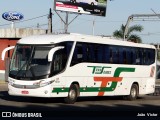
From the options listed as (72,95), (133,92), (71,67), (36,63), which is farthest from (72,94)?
(133,92)

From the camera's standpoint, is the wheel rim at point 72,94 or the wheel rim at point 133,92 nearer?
the wheel rim at point 72,94

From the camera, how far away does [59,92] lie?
22.4m

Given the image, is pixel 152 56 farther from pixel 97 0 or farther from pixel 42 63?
pixel 97 0

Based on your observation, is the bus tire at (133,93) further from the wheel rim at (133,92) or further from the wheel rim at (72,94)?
the wheel rim at (72,94)

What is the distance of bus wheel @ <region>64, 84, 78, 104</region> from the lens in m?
23.0

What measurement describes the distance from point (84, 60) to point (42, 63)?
2.58 m

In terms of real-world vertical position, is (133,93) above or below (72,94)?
below

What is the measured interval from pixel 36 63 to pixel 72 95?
240 cm

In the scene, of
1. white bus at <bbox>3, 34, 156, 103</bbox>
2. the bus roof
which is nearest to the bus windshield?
white bus at <bbox>3, 34, 156, 103</bbox>

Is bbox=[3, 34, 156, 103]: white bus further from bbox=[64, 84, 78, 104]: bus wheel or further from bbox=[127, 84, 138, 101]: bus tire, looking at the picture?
bbox=[127, 84, 138, 101]: bus tire

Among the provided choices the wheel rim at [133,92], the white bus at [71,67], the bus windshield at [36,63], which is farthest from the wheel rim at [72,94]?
the wheel rim at [133,92]

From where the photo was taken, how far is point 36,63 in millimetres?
22094

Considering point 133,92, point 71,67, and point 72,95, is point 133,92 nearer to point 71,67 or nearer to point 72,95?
point 72,95

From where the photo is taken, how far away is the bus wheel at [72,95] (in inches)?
907
